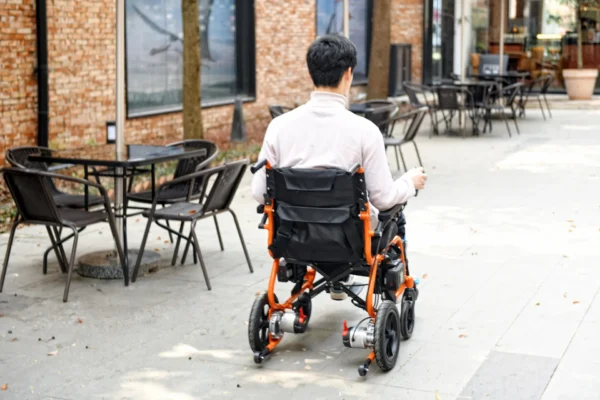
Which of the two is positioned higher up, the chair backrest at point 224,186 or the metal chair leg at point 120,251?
the chair backrest at point 224,186

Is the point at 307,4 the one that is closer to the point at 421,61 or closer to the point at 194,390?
the point at 421,61

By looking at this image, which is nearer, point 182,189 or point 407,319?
point 407,319

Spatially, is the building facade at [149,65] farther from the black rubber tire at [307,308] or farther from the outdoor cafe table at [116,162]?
the black rubber tire at [307,308]

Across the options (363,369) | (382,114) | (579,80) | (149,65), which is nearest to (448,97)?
(382,114)

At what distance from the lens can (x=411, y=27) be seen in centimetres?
2236

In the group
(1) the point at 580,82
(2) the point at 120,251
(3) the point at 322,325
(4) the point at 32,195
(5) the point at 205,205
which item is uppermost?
(1) the point at 580,82

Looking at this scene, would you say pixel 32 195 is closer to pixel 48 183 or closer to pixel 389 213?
pixel 48 183

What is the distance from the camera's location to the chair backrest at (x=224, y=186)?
6.38 metres

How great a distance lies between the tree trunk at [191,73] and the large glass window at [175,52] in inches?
45.9

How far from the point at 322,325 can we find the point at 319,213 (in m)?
1.08

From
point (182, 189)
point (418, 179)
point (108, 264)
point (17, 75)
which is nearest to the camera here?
point (418, 179)

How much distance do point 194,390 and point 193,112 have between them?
7.10 meters

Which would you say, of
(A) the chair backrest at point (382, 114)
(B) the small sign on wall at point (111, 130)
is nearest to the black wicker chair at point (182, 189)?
(B) the small sign on wall at point (111, 130)

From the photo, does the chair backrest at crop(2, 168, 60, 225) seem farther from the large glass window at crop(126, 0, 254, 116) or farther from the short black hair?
the large glass window at crop(126, 0, 254, 116)
